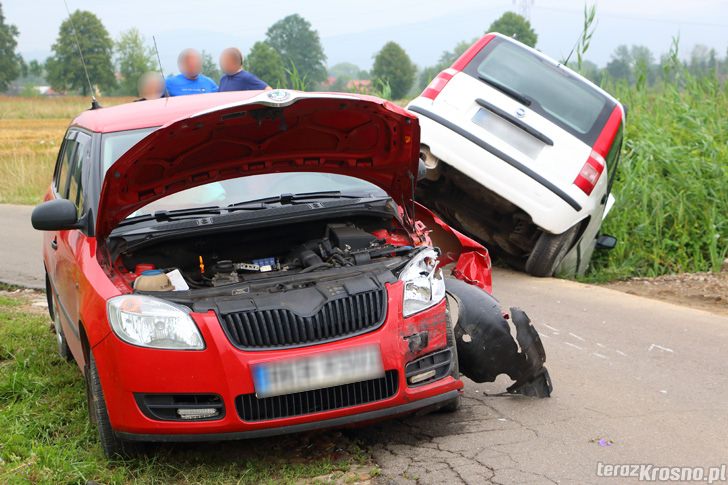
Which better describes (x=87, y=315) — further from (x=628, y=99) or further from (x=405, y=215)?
(x=628, y=99)

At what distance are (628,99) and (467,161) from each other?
6669 mm

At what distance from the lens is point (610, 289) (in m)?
9.37

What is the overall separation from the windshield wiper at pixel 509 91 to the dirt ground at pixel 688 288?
2.17 meters

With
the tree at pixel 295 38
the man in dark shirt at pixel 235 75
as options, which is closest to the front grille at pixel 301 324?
the man in dark shirt at pixel 235 75

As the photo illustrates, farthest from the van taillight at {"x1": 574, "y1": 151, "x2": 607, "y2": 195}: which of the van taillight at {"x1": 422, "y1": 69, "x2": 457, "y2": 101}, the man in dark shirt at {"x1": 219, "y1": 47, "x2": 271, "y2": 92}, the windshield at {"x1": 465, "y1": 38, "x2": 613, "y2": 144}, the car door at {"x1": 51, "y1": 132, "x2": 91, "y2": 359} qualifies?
the car door at {"x1": 51, "y1": 132, "x2": 91, "y2": 359}

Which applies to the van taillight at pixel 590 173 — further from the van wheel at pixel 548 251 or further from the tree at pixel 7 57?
the tree at pixel 7 57

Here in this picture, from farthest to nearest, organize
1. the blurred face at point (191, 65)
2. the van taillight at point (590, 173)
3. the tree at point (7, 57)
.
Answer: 1. the tree at point (7, 57)
2. the blurred face at point (191, 65)
3. the van taillight at point (590, 173)

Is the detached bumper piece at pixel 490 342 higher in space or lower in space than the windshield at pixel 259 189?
lower

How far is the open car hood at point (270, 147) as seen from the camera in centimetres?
482

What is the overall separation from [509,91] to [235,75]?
2.87 m

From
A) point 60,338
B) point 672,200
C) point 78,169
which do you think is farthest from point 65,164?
point 672,200

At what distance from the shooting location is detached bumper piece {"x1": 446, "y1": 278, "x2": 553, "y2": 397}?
5164 millimetres

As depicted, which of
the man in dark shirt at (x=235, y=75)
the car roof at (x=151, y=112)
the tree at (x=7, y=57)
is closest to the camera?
the car roof at (x=151, y=112)

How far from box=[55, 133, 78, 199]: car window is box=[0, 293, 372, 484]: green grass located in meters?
1.39
